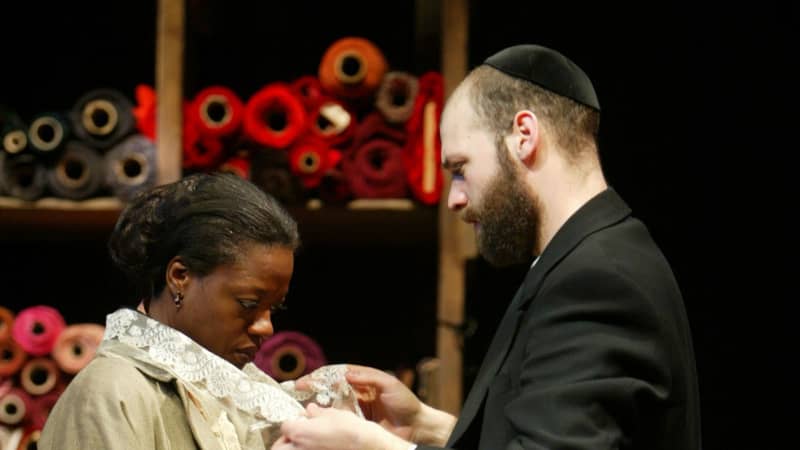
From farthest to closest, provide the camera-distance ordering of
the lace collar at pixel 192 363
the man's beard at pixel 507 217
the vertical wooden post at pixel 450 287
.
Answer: the vertical wooden post at pixel 450 287, the man's beard at pixel 507 217, the lace collar at pixel 192 363

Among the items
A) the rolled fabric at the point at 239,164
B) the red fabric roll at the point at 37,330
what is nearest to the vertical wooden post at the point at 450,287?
the rolled fabric at the point at 239,164

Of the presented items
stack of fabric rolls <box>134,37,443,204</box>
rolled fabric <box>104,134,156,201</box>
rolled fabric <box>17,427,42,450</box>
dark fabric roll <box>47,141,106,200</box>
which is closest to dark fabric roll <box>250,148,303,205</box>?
stack of fabric rolls <box>134,37,443,204</box>

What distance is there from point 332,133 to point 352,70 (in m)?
0.15

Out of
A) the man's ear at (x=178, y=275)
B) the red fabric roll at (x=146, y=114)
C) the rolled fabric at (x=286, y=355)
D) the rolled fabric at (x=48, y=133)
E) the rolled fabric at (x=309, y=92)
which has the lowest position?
the rolled fabric at (x=286, y=355)

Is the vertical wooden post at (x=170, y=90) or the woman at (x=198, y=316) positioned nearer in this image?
the woman at (x=198, y=316)

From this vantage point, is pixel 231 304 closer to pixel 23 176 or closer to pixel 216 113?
pixel 216 113

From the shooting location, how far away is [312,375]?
1947mm

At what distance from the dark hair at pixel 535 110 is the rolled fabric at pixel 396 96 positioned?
3.25ft

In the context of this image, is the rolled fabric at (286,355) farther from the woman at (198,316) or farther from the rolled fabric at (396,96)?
the woman at (198,316)

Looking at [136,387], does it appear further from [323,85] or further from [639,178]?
[639,178]

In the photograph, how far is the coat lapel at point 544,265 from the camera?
A: 69.4 inches

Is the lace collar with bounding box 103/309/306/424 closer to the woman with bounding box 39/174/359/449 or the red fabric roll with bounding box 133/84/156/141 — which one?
the woman with bounding box 39/174/359/449

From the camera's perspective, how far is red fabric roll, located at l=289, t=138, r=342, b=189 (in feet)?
9.21

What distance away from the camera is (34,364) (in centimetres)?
281
